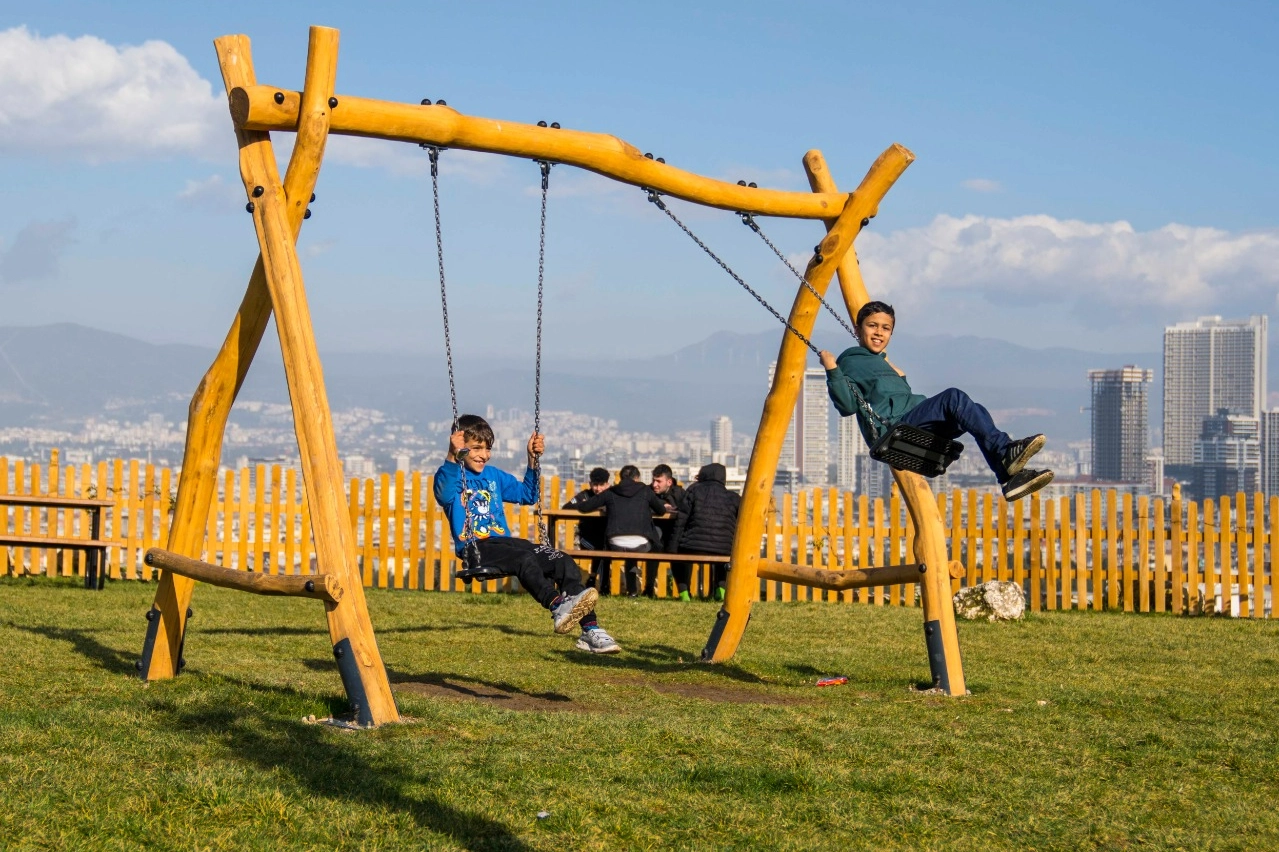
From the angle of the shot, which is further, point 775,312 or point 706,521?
point 706,521

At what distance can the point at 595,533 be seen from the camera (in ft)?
59.2

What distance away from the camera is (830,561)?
63.8 feet

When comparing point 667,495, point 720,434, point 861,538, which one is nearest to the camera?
point 667,495

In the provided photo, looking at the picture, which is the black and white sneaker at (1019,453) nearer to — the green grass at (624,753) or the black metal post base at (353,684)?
the green grass at (624,753)

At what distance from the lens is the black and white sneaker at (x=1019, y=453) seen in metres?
7.94

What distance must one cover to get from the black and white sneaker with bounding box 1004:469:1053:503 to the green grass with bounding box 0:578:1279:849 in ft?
3.87

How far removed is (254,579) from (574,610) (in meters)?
1.82

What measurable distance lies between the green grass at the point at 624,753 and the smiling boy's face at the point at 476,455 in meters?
1.34

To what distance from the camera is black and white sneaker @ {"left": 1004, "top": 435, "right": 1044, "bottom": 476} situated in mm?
7938

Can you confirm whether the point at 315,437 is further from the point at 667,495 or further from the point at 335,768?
the point at 667,495

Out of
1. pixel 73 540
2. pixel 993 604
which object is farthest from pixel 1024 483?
pixel 73 540

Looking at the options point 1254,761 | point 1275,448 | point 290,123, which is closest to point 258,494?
point 290,123

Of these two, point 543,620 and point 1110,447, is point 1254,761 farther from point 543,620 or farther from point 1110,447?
point 1110,447

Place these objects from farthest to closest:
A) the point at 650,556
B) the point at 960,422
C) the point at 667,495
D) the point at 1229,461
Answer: the point at 1229,461 → the point at 667,495 → the point at 650,556 → the point at 960,422
